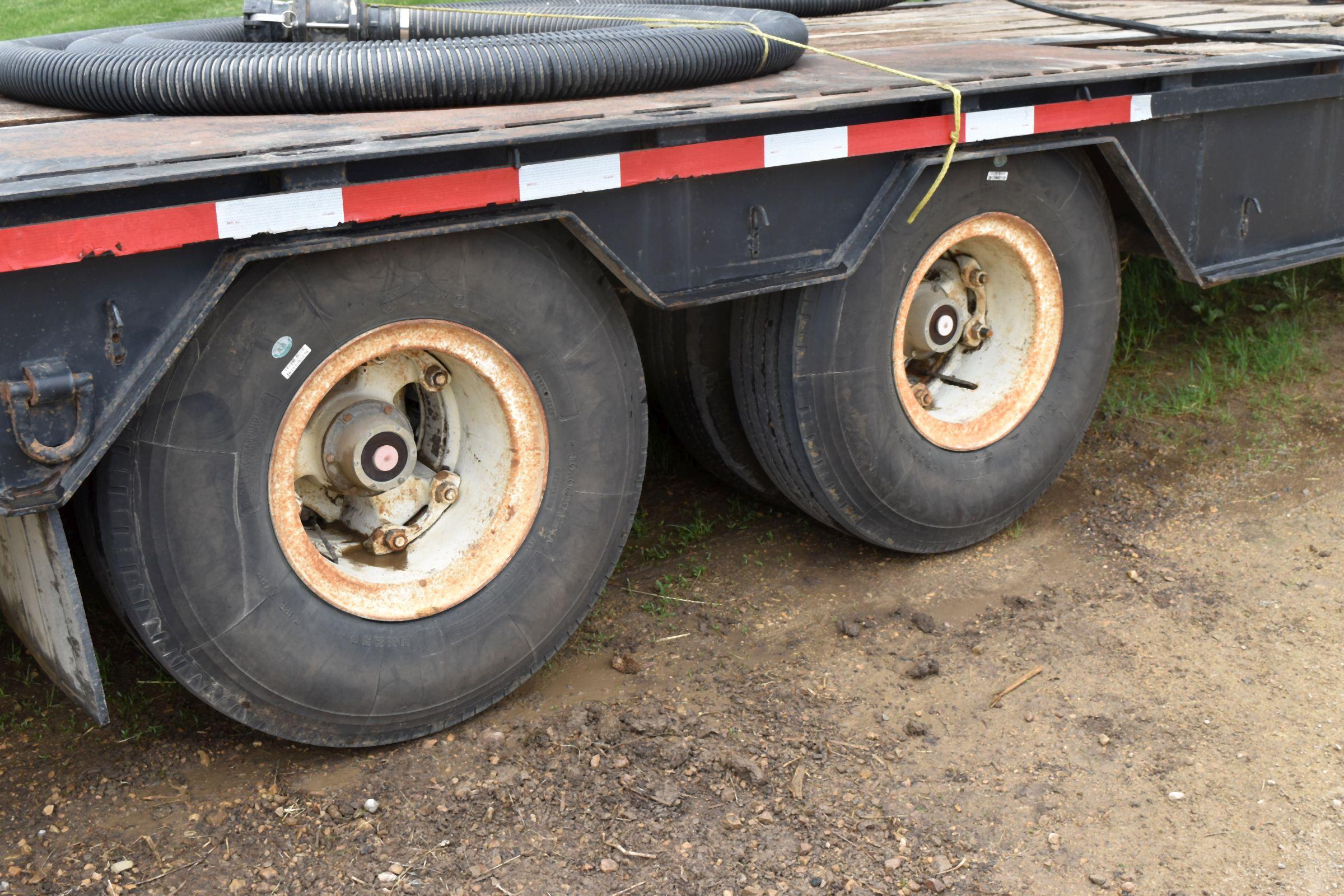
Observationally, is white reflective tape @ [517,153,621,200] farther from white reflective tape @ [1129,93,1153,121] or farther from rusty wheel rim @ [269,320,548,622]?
white reflective tape @ [1129,93,1153,121]

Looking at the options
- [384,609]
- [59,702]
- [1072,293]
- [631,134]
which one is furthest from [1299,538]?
[59,702]

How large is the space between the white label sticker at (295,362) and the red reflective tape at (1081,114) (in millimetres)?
1966

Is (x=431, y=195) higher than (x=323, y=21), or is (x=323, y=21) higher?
(x=323, y=21)

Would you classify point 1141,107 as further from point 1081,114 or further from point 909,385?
point 909,385

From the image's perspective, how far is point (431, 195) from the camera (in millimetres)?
2531

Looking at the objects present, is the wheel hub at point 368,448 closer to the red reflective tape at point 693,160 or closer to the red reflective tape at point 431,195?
the red reflective tape at point 431,195

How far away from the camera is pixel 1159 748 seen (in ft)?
9.72

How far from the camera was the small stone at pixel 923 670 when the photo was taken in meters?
3.27

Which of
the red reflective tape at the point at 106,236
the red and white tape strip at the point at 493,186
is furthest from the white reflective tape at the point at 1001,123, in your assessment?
the red reflective tape at the point at 106,236

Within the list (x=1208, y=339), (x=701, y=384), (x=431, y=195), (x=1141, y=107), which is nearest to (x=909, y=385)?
Answer: (x=701, y=384)

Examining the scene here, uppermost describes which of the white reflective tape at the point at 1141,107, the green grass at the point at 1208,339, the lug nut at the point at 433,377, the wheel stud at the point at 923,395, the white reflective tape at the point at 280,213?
the white reflective tape at the point at 280,213

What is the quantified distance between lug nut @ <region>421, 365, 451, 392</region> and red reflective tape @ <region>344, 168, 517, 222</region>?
18.9 inches

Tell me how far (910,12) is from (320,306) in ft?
13.2

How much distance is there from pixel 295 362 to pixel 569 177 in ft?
2.18
